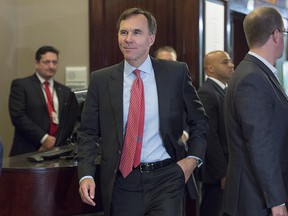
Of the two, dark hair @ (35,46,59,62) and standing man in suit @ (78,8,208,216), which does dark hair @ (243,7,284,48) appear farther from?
→ dark hair @ (35,46,59,62)

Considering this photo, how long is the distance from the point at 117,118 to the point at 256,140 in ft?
2.18

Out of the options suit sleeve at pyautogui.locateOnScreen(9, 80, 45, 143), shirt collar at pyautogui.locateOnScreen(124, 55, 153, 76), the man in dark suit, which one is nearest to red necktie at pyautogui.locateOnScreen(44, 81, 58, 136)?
the man in dark suit

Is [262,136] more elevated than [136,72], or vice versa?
[136,72]

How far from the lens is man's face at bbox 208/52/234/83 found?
4.04 metres

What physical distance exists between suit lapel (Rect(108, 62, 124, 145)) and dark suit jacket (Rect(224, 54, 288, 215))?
508mm

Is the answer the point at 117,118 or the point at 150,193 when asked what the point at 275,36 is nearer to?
the point at 117,118

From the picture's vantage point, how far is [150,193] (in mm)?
2480

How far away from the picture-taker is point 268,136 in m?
2.26

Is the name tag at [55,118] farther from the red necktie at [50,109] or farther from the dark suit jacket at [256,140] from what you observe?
the dark suit jacket at [256,140]

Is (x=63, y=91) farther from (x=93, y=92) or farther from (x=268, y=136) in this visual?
(x=268, y=136)

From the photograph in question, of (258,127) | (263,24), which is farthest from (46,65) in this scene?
(258,127)

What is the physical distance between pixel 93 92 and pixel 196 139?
564 mm

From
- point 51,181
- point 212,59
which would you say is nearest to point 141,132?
point 51,181

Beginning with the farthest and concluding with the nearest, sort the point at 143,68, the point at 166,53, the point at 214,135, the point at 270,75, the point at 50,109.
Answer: the point at 50,109, the point at 166,53, the point at 214,135, the point at 143,68, the point at 270,75
